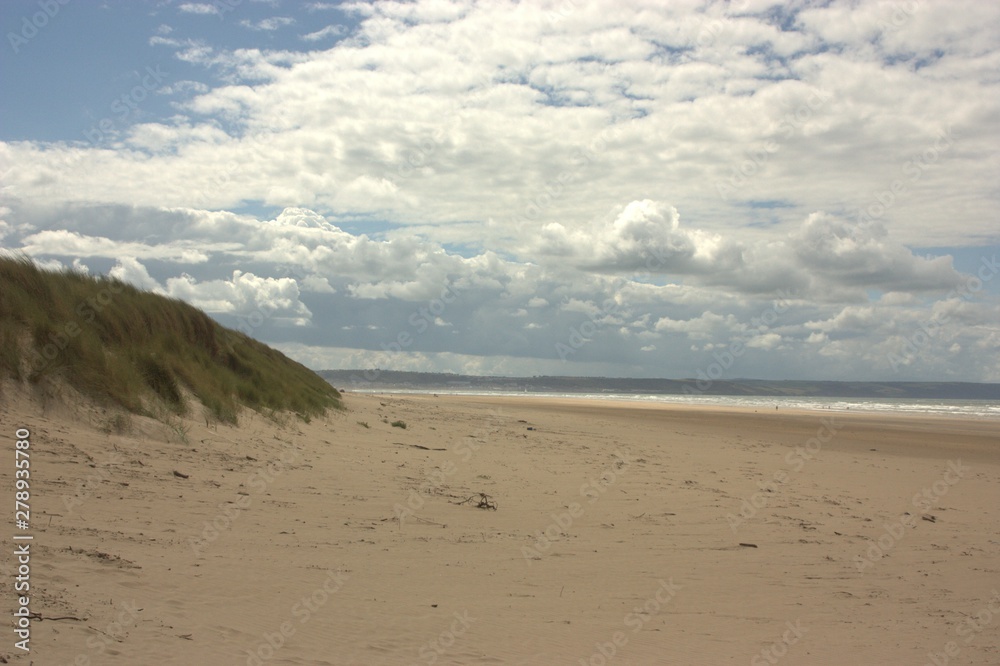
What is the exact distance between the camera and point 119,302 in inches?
592

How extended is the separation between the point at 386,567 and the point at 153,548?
2.19m

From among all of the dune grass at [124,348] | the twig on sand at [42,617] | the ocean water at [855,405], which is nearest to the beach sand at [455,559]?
the twig on sand at [42,617]

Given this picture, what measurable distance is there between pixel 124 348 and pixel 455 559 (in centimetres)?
905

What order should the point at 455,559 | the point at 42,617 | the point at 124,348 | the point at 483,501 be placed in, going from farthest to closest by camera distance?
the point at 124,348, the point at 483,501, the point at 455,559, the point at 42,617

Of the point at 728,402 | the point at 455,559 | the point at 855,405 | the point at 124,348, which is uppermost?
the point at 124,348

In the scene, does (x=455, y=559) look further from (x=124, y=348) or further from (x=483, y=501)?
(x=124, y=348)

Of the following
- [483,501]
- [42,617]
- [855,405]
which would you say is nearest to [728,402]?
[855,405]

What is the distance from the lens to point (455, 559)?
8055mm

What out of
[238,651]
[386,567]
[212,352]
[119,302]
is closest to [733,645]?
[386,567]

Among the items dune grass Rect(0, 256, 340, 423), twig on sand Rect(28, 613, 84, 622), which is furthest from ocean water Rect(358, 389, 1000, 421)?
twig on sand Rect(28, 613, 84, 622)

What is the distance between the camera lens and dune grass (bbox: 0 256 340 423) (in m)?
11.6

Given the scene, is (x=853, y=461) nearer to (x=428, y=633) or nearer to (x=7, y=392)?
(x=428, y=633)

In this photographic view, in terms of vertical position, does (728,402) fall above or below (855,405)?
below

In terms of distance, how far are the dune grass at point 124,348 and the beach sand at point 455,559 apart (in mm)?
713
